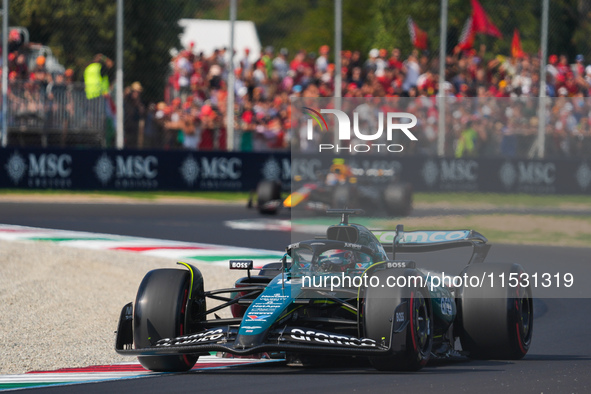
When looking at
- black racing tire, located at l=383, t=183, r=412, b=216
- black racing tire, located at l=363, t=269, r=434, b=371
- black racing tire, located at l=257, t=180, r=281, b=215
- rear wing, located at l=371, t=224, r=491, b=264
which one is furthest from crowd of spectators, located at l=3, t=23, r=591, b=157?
black racing tire, located at l=363, t=269, r=434, b=371

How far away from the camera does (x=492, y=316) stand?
6.39 metres

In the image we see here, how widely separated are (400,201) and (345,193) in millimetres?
6778

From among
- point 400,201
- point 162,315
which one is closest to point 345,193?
point 400,201

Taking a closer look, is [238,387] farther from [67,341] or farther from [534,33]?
[534,33]

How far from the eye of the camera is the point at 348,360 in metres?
6.30

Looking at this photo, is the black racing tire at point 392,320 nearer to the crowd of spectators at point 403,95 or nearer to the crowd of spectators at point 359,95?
the crowd of spectators at point 359,95

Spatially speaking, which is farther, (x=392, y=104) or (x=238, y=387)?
(x=392, y=104)

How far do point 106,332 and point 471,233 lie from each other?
111 inches

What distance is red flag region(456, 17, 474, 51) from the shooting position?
2212 centimetres

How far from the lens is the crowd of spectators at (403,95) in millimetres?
19844

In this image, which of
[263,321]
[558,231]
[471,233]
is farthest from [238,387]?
[558,231]

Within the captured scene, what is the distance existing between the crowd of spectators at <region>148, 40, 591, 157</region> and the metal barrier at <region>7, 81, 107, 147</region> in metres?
1.27

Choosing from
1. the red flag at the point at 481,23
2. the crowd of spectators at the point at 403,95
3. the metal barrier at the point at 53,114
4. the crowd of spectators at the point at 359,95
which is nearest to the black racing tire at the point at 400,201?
the crowd of spectators at the point at 359,95

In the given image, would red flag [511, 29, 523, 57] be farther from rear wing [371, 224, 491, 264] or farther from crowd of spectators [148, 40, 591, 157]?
rear wing [371, 224, 491, 264]
